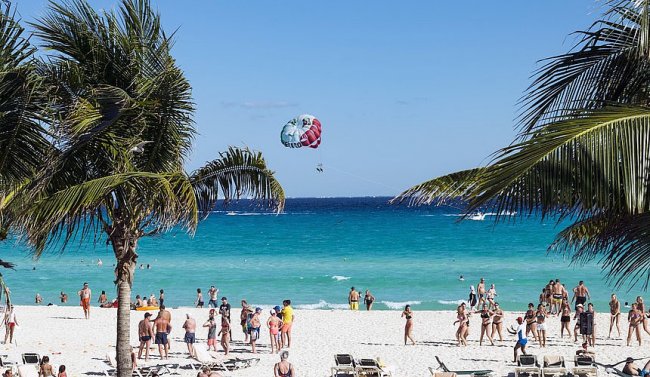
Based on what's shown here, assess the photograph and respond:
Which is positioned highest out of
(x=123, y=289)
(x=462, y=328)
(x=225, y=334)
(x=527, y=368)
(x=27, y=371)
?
(x=123, y=289)

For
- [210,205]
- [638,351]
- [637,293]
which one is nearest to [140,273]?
[637,293]

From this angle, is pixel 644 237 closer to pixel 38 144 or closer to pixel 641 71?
pixel 641 71

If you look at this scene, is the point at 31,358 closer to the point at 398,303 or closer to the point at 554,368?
the point at 554,368

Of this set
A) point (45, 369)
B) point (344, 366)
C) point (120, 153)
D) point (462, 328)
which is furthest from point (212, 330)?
point (120, 153)

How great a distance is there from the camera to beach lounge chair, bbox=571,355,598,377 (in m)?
14.6

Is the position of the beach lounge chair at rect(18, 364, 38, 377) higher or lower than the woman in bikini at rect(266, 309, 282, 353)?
lower

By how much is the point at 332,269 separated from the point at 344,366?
1705 inches

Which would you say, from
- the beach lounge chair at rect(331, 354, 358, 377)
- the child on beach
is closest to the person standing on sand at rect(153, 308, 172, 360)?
the child on beach

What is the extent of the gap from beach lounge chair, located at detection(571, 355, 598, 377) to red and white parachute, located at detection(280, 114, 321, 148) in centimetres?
1722

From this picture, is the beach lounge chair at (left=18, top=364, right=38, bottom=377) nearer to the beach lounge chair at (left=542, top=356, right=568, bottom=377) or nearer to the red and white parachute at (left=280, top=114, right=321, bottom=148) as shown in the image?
the beach lounge chair at (left=542, top=356, right=568, bottom=377)

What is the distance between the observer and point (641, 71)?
5023mm

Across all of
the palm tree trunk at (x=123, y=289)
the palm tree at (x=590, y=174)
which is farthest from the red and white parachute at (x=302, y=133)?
the palm tree at (x=590, y=174)

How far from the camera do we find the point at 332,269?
58.3 metres

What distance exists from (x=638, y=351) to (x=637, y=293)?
24268 millimetres
